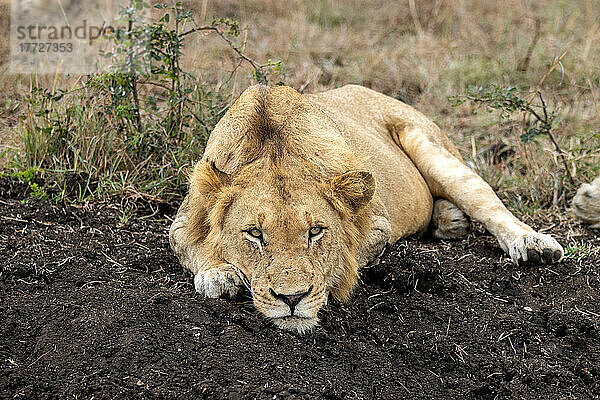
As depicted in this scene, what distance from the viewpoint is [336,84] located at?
30.8ft

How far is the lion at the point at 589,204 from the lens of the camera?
5.85 metres

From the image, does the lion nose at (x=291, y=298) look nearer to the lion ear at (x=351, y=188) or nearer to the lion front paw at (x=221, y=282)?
the lion front paw at (x=221, y=282)

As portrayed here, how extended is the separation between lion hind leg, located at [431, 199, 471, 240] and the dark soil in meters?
0.71

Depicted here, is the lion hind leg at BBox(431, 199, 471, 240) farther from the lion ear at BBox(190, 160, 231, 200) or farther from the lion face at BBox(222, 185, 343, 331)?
the lion ear at BBox(190, 160, 231, 200)

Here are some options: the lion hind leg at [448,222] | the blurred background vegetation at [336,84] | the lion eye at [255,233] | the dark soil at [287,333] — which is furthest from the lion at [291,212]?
the blurred background vegetation at [336,84]

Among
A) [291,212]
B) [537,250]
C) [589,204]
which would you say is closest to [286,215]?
[291,212]

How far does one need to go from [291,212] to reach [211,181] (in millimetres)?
499

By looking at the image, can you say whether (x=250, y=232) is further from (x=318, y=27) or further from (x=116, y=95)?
(x=318, y=27)

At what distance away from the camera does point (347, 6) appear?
39.5 feet

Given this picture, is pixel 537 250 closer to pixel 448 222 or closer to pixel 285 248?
pixel 448 222

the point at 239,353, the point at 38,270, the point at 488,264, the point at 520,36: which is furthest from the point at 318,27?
the point at 239,353

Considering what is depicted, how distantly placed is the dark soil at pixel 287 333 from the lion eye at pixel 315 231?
1.62ft

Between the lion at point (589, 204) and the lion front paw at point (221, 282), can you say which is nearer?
the lion front paw at point (221, 282)

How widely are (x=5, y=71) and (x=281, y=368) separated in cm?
603
